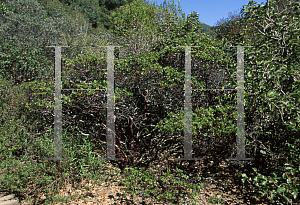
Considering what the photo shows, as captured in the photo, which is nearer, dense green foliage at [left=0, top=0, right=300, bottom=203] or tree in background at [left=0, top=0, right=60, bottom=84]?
dense green foliage at [left=0, top=0, right=300, bottom=203]

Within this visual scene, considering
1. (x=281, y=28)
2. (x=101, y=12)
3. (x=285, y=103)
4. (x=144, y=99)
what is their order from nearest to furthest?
(x=285, y=103), (x=281, y=28), (x=144, y=99), (x=101, y=12)

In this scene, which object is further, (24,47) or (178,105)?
(24,47)

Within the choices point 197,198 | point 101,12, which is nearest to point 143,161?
point 197,198

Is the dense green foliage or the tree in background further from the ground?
the tree in background

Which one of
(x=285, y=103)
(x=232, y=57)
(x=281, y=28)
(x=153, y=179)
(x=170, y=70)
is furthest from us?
(x=232, y=57)

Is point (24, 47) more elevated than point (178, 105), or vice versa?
point (24, 47)

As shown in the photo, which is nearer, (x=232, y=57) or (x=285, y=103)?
(x=285, y=103)

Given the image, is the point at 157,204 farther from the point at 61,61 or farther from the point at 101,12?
the point at 101,12

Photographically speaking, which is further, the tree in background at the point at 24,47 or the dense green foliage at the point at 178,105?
the tree in background at the point at 24,47

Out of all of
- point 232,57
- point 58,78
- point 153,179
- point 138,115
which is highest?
point 232,57

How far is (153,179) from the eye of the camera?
3898mm

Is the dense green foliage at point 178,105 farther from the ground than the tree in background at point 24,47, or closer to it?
closer to it

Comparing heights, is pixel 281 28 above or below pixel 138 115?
above

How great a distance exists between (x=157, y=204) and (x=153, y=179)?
426mm
